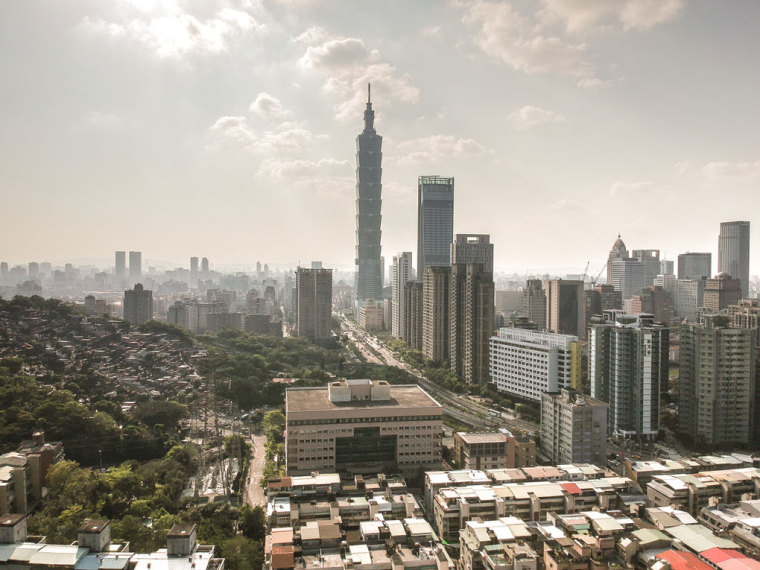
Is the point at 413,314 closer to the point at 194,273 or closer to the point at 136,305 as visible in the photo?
the point at 136,305

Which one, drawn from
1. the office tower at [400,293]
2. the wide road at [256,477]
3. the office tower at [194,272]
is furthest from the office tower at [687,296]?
the office tower at [194,272]

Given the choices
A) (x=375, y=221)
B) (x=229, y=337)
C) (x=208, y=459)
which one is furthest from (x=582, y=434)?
(x=375, y=221)

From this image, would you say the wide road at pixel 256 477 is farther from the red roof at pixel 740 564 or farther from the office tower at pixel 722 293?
the office tower at pixel 722 293

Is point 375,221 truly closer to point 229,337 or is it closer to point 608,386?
point 229,337

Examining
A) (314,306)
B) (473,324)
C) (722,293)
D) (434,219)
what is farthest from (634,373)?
(434,219)

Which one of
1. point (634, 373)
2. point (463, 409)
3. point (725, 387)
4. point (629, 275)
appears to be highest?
point (629, 275)
